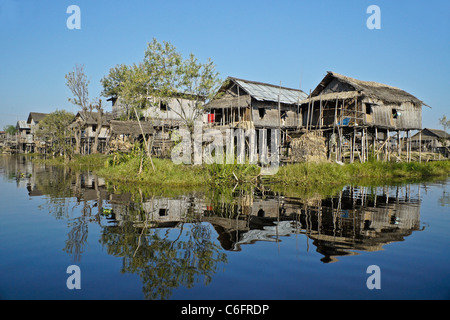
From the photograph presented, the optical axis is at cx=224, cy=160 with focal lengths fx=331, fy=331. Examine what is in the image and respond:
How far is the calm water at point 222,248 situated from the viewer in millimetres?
4910

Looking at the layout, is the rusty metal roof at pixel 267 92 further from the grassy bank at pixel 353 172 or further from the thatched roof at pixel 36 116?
the thatched roof at pixel 36 116

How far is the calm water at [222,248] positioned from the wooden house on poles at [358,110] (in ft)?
44.0

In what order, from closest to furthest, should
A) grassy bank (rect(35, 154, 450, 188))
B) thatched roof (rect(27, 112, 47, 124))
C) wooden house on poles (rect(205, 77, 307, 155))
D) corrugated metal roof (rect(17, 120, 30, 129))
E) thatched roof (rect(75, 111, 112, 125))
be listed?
grassy bank (rect(35, 154, 450, 188)) < wooden house on poles (rect(205, 77, 307, 155)) < thatched roof (rect(75, 111, 112, 125)) < thatched roof (rect(27, 112, 47, 124)) < corrugated metal roof (rect(17, 120, 30, 129))

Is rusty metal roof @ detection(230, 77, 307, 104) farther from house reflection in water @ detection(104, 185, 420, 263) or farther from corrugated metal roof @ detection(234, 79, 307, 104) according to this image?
house reflection in water @ detection(104, 185, 420, 263)

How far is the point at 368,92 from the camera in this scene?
2389 cm

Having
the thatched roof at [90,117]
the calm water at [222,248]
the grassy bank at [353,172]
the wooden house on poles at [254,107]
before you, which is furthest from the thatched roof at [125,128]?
the thatched roof at [90,117]

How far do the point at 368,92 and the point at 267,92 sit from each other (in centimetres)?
828

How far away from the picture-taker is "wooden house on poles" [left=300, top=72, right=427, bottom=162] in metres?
24.4

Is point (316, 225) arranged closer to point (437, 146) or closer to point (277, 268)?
point (277, 268)

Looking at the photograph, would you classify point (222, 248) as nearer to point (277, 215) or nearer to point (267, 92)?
point (277, 215)

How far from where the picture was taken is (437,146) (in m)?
52.3

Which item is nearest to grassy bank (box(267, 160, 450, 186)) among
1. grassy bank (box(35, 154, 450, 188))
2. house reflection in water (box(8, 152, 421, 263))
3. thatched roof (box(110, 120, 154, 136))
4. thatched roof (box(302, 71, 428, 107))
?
grassy bank (box(35, 154, 450, 188))
